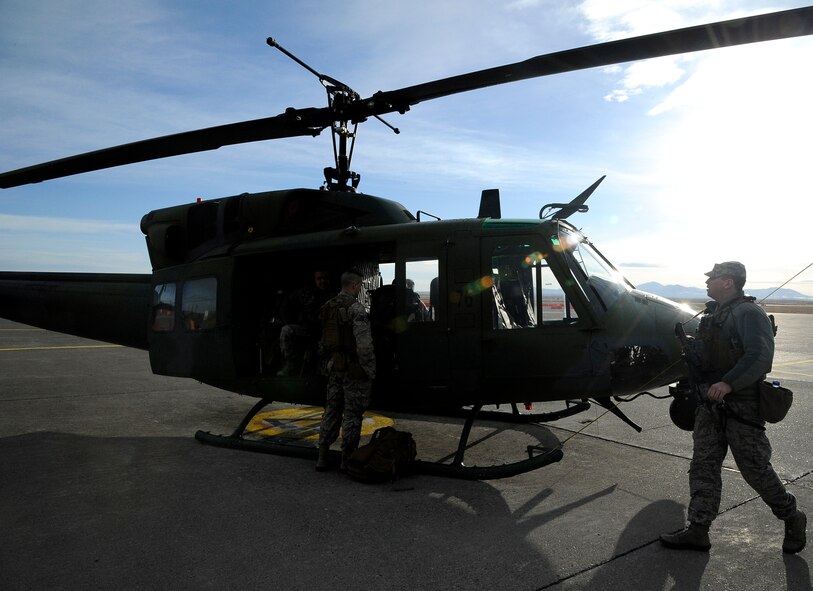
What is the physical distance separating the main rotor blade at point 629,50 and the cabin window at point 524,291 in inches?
60.3

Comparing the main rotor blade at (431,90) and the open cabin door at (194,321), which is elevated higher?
the main rotor blade at (431,90)

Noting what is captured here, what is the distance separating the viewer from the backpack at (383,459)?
195 inches

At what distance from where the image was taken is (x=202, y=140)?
6.32 metres

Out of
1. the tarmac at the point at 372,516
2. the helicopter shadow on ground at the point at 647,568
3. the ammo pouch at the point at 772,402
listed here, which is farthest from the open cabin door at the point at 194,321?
the ammo pouch at the point at 772,402

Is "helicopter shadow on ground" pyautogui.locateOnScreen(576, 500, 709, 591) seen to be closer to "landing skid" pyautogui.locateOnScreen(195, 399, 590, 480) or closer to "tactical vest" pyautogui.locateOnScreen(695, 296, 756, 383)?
"landing skid" pyautogui.locateOnScreen(195, 399, 590, 480)

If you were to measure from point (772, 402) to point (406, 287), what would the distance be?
10.2 ft

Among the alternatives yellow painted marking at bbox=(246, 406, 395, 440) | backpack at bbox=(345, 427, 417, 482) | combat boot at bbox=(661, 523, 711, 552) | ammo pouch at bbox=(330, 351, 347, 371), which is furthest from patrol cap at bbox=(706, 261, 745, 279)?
yellow painted marking at bbox=(246, 406, 395, 440)

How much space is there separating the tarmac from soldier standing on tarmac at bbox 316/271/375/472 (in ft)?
1.35

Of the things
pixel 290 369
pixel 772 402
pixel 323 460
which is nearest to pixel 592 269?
pixel 772 402

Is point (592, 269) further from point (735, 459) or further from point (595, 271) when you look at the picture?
point (735, 459)

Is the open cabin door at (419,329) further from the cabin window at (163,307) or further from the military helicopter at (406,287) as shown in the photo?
the cabin window at (163,307)

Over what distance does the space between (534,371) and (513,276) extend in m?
1.17

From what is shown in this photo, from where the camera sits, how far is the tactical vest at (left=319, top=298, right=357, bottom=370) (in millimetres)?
5152

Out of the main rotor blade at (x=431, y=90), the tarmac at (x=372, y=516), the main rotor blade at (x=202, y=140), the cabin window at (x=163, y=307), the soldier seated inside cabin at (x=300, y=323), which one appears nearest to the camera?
the tarmac at (x=372, y=516)
